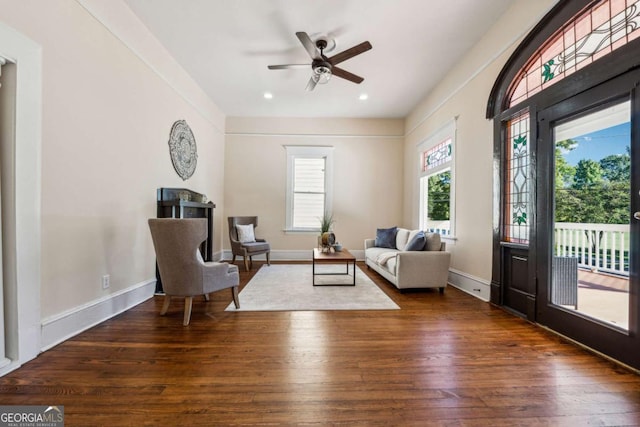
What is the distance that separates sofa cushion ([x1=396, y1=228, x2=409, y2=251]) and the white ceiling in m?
2.54

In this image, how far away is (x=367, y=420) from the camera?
1.33 meters

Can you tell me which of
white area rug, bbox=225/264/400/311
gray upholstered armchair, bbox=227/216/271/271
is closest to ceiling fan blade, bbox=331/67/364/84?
white area rug, bbox=225/264/400/311

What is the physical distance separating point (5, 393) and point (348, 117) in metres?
6.14

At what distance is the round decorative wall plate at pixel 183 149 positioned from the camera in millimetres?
3889

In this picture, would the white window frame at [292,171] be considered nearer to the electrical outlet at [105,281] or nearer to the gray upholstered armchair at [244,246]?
the gray upholstered armchair at [244,246]

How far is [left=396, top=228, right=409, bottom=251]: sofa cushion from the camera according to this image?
15.5ft

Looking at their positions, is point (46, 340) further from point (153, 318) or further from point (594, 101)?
point (594, 101)

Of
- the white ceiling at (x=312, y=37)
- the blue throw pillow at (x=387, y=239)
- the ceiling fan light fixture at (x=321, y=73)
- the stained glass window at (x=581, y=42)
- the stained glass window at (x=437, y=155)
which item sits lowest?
the blue throw pillow at (x=387, y=239)

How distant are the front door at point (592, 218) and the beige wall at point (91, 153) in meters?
4.12

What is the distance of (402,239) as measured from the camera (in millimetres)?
4832

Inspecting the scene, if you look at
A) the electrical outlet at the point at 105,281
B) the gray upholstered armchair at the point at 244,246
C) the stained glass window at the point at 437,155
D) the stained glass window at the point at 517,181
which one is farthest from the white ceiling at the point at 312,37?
the electrical outlet at the point at 105,281

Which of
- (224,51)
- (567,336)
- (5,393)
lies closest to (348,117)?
(224,51)

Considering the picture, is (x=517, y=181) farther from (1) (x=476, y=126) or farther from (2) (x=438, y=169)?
(2) (x=438, y=169)

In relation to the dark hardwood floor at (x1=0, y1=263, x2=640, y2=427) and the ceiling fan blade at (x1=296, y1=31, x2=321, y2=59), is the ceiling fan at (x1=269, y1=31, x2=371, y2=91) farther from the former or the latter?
the dark hardwood floor at (x1=0, y1=263, x2=640, y2=427)
